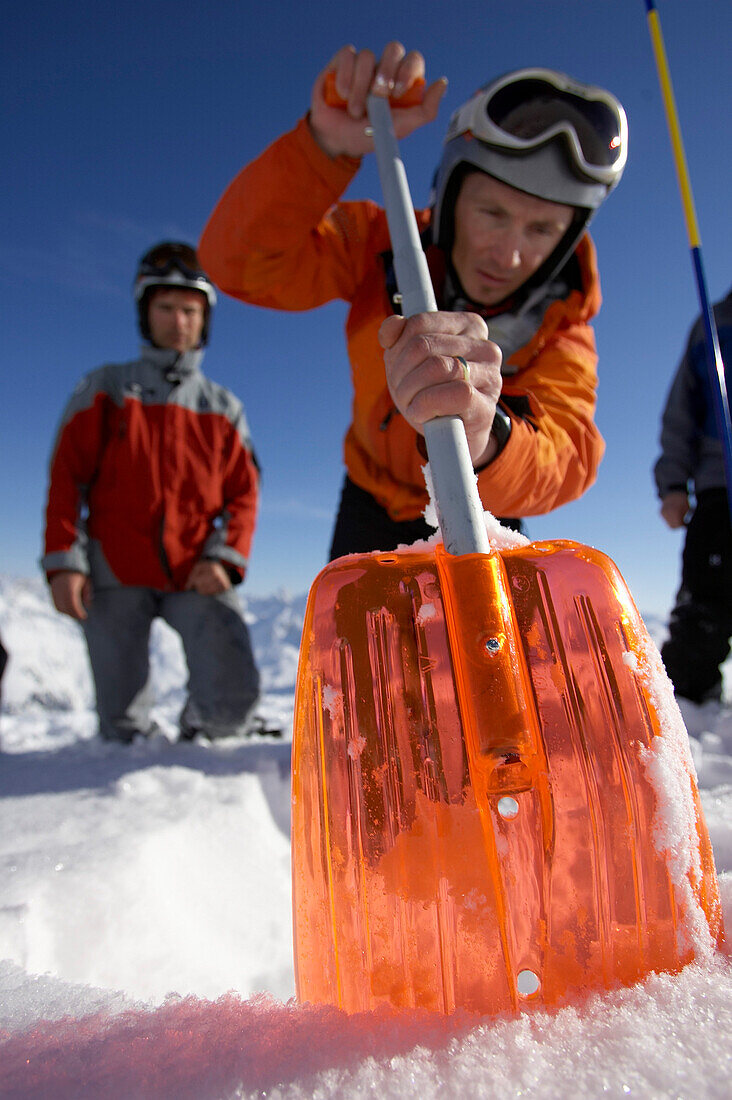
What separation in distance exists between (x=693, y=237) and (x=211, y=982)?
95.6 inches

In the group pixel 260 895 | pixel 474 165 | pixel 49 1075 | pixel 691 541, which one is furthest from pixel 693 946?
pixel 691 541

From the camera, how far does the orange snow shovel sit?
63 cm

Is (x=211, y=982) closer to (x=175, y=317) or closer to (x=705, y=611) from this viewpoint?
(x=705, y=611)

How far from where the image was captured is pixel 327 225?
1908 millimetres

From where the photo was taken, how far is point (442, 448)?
0.90 m

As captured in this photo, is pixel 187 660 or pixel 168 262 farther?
pixel 168 262

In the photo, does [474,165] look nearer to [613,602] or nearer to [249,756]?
[613,602]

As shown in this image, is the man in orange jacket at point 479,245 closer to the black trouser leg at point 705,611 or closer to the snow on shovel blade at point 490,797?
the snow on shovel blade at point 490,797

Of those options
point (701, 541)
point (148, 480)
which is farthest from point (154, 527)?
point (701, 541)

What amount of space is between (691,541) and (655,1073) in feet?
8.57

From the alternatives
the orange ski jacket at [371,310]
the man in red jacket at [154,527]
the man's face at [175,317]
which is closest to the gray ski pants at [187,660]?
the man in red jacket at [154,527]

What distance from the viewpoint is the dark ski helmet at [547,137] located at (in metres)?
1.60

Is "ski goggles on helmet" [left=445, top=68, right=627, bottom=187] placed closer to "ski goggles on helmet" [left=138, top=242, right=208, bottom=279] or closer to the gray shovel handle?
the gray shovel handle

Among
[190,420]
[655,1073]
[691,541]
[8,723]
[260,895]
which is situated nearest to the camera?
[655,1073]
